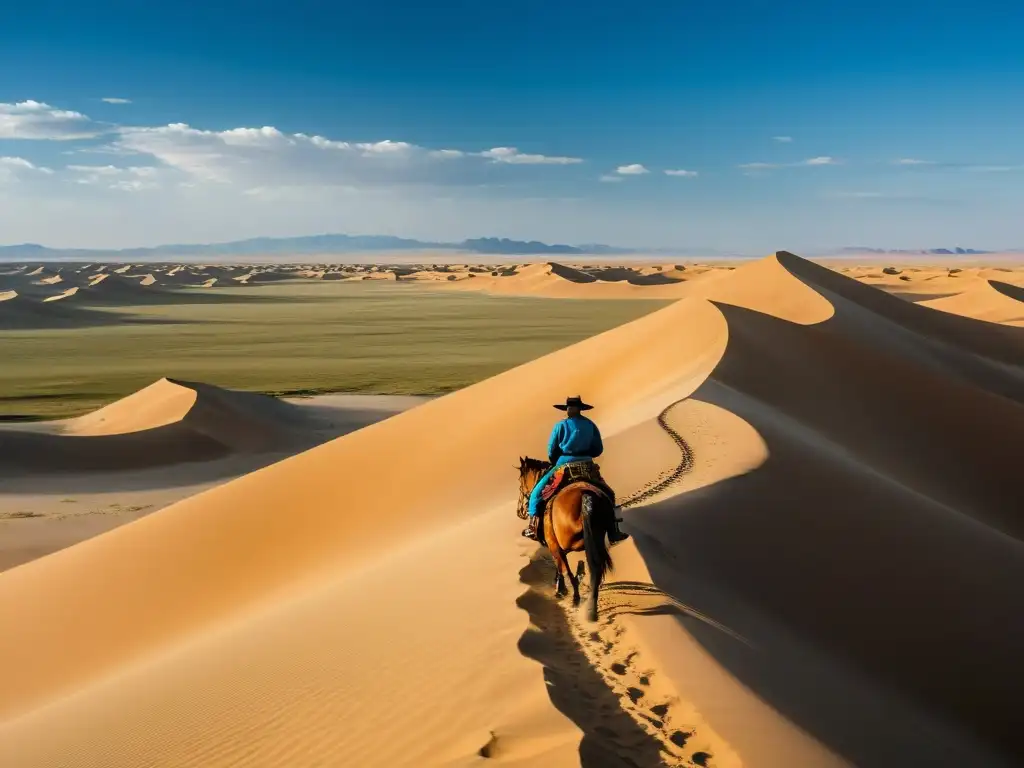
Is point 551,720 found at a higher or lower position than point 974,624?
higher

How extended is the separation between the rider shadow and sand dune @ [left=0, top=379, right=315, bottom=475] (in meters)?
22.1

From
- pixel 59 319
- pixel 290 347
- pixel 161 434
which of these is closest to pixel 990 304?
pixel 290 347

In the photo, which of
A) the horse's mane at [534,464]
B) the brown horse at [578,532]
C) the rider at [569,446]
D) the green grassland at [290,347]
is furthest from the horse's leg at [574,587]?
the green grassland at [290,347]

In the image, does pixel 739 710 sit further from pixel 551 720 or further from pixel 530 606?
pixel 530 606

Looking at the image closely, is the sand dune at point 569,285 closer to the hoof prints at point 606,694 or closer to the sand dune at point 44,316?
the sand dune at point 44,316

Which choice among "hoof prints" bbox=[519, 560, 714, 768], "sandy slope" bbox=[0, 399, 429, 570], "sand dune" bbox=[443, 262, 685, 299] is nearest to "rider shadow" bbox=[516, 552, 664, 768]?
"hoof prints" bbox=[519, 560, 714, 768]

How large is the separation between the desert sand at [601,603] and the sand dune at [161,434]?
11.1 meters

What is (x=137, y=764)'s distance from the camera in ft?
18.0

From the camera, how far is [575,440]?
6.66 m

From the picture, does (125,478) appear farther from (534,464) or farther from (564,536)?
(564,536)

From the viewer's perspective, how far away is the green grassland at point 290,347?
37725 mm

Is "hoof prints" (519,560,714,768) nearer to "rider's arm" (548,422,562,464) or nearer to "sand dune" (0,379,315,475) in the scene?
"rider's arm" (548,422,562,464)

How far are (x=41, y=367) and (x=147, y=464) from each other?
22.4 meters

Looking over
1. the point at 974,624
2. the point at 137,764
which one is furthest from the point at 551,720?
the point at 974,624
